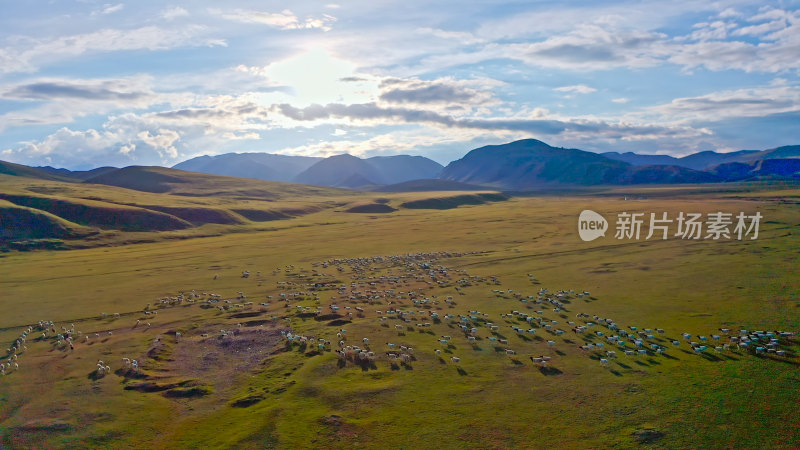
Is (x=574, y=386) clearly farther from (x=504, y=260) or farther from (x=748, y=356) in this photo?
(x=504, y=260)

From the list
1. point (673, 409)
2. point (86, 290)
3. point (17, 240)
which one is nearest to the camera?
point (673, 409)

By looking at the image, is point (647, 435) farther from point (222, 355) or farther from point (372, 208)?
point (372, 208)

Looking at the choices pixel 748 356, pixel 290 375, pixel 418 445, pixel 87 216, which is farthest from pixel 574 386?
pixel 87 216

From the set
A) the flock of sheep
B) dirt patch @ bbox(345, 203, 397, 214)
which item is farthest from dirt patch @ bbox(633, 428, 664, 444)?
dirt patch @ bbox(345, 203, 397, 214)

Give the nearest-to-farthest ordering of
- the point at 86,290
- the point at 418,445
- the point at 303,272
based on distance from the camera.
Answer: the point at 418,445
the point at 86,290
the point at 303,272

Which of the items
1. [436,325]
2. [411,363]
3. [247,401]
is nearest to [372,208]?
[436,325]

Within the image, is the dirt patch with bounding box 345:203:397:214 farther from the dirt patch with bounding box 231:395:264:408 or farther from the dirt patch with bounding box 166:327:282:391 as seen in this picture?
the dirt patch with bounding box 231:395:264:408

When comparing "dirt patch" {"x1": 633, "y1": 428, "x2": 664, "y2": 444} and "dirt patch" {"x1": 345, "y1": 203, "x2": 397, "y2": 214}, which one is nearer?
"dirt patch" {"x1": 633, "y1": 428, "x2": 664, "y2": 444}

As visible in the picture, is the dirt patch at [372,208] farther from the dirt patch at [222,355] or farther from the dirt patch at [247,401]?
the dirt patch at [247,401]
